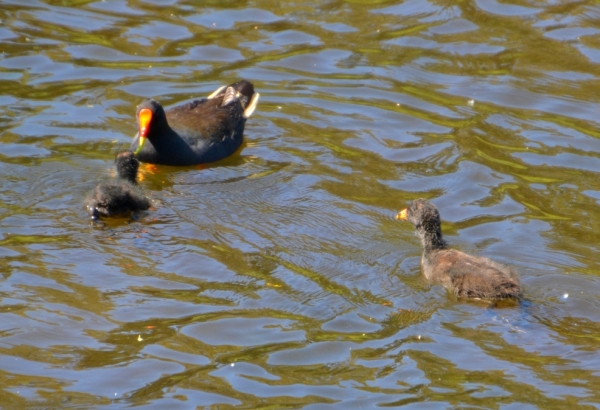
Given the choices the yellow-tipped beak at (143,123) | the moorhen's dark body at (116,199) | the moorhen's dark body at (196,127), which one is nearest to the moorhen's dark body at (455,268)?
the moorhen's dark body at (116,199)

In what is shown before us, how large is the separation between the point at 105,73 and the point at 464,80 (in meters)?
4.28

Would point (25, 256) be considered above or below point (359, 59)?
below

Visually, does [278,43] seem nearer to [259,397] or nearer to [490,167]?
[490,167]

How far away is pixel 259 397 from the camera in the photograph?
6.14 meters

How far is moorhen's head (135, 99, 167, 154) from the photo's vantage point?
395 inches

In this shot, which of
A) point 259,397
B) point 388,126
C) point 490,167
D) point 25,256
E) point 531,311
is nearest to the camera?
point 259,397

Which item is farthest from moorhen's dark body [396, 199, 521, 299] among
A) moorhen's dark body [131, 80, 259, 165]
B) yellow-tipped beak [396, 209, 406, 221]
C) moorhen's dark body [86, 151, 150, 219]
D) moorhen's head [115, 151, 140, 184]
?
moorhen's dark body [131, 80, 259, 165]

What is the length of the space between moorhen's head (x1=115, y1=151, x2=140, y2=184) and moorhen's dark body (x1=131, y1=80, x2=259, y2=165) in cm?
81

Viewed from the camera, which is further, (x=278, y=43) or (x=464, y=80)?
(x=278, y=43)

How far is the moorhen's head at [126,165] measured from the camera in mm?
9125

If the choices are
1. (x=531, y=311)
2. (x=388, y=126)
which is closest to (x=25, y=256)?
(x=531, y=311)

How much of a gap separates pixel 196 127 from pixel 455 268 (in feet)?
13.3

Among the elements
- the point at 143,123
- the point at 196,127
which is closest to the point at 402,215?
the point at 143,123

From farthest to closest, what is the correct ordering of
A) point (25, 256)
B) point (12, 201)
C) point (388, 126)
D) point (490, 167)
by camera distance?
point (388, 126) → point (490, 167) → point (12, 201) → point (25, 256)
